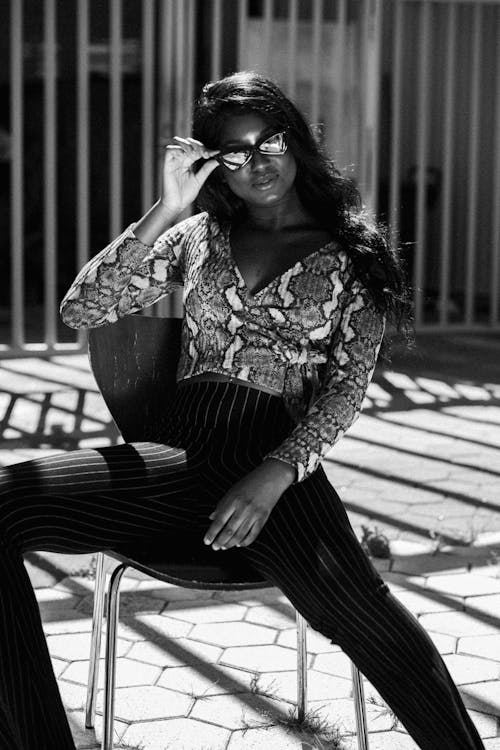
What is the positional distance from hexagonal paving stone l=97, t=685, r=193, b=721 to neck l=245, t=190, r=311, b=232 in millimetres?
1156

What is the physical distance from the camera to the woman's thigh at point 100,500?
230 centimetres

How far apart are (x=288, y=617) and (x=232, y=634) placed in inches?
8.7

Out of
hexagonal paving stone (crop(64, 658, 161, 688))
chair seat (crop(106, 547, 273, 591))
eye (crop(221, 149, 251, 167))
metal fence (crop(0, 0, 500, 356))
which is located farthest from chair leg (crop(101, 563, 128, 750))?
metal fence (crop(0, 0, 500, 356))

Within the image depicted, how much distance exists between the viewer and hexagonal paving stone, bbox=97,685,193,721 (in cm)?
283

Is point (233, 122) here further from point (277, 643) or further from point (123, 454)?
point (277, 643)

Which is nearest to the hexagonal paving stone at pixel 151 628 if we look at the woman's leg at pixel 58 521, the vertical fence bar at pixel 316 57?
the woman's leg at pixel 58 521

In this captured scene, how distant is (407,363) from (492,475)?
119 inches

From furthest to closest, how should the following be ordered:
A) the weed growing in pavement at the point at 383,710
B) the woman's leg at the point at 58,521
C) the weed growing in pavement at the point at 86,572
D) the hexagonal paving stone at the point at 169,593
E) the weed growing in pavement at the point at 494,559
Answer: the weed growing in pavement at the point at 494,559 < the weed growing in pavement at the point at 86,572 < the hexagonal paving stone at the point at 169,593 < the weed growing in pavement at the point at 383,710 < the woman's leg at the point at 58,521

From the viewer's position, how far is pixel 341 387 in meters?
2.53

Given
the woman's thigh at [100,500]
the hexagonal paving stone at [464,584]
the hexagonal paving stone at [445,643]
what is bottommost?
the hexagonal paving stone at [464,584]

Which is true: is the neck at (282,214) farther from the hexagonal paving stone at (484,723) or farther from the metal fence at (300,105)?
the metal fence at (300,105)

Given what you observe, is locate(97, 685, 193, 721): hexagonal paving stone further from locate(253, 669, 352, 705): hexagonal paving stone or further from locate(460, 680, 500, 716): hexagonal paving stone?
locate(460, 680, 500, 716): hexagonal paving stone

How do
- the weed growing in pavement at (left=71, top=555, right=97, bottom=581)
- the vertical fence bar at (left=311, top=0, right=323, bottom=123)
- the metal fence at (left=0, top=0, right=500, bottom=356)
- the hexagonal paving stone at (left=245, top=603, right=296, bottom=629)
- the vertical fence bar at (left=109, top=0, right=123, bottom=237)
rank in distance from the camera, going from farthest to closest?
the vertical fence bar at (left=311, top=0, right=323, bottom=123), the metal fence at (left=0, top=0, right=500, bottom=356), the vertical fence bar at (left=109, top=0, right=123, bottom=237), the weed growing in pavement at (left=71, top=555, right=97, bottom=581), the hexagonal paving stone at (left=245, top=603, right=296, bottom=629)

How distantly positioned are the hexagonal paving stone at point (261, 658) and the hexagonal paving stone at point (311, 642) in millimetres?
40
